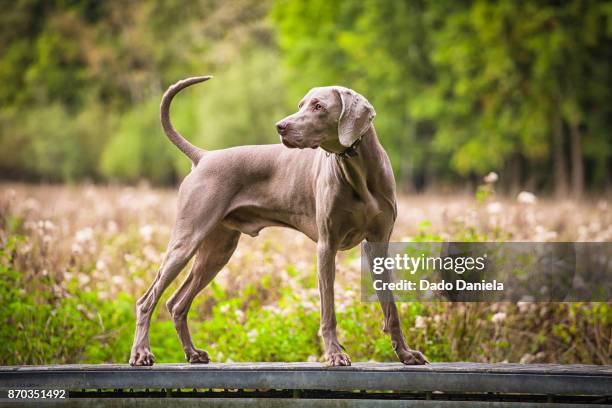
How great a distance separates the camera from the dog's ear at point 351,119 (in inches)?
166

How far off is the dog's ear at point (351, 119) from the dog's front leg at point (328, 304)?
670mm

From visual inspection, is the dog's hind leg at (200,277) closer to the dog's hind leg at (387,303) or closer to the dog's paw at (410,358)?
the dog's hind leg at (387,303)

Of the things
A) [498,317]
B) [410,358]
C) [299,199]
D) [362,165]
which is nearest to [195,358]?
[299,199]

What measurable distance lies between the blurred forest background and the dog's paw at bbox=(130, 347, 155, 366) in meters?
7.49

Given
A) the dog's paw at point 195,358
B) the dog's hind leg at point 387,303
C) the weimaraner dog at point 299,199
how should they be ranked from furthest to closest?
the dog's paw at point 195,358, the dog's hind leg at point 387,303, the weimaraner dog at point 299,199

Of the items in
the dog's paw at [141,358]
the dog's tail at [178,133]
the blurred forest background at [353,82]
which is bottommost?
the dog's paw at [141,358]

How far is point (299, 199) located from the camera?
4840 mm

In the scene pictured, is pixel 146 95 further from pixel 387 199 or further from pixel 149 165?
pixel 387 199

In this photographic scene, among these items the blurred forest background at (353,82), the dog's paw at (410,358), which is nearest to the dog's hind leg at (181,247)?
the dog's paw at (410,358)

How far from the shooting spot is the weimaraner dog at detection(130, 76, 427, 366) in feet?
14.0

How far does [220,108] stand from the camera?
27078 mm

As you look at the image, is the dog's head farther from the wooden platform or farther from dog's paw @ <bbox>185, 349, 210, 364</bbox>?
dog's paw @ <bbox>185, 349, 210, 364</bbox>

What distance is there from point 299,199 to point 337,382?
3.68 feet

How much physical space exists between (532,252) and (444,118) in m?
17.9
